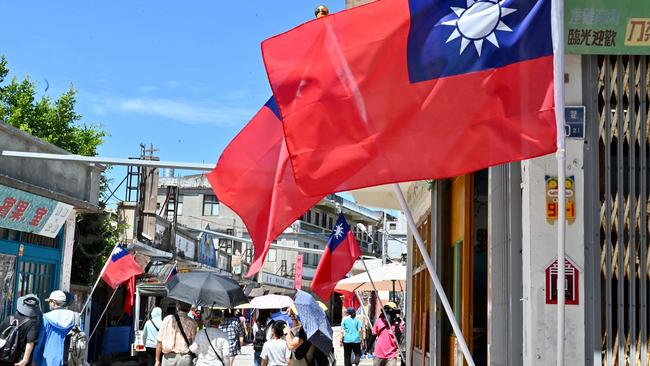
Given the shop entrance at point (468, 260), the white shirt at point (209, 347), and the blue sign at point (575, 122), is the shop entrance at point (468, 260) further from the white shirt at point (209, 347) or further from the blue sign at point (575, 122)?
the blue sign at point (575, 122)

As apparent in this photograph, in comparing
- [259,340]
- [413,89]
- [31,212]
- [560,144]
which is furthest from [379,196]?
[560,144]

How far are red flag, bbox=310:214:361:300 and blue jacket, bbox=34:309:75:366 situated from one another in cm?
429

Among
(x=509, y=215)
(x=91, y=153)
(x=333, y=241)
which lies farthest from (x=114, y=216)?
(x=509, y=215)

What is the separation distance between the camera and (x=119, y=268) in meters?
18.8

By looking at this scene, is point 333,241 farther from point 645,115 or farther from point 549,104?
point 549,104

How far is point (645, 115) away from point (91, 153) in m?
31.0

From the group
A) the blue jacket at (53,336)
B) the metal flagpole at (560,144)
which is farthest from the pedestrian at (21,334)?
the metal flagpole at (560,144)

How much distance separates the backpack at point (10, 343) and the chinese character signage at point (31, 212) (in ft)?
20.6

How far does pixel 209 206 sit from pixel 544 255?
71244 millimetres

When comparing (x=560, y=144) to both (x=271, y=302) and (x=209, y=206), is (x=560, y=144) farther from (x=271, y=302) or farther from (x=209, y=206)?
(x=209, y=206)

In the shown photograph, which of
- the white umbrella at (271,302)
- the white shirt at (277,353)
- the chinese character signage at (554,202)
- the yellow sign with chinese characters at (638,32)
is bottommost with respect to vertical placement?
the white shirt at (277,353)

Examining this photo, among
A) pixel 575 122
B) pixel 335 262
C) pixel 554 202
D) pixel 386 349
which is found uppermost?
pixel 575 122

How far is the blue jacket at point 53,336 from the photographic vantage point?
1361 cm

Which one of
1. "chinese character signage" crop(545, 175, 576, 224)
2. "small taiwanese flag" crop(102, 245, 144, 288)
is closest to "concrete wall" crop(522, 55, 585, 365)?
"chinese character signage" crop(545, 175, 576, 224)
